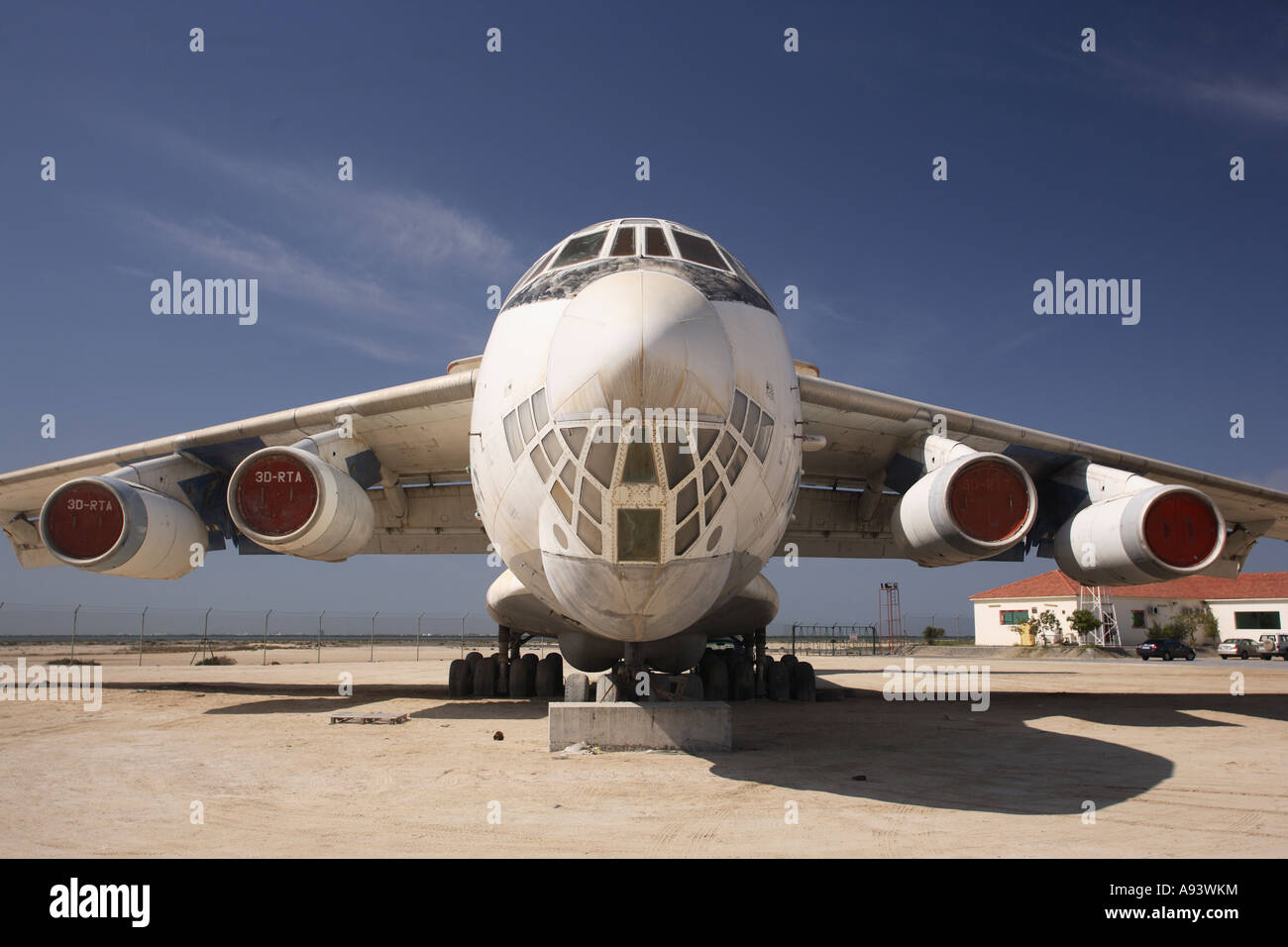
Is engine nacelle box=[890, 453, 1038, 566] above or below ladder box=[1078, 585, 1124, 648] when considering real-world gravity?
above

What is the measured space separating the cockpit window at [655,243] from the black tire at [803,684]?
8.50 m

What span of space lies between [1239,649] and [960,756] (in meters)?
37.2

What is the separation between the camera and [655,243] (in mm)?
6621

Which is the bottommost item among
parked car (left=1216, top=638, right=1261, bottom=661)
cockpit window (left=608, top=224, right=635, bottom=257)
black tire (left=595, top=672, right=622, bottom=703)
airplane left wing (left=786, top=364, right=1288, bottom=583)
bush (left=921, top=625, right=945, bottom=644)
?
bush (left=921, top=625, right=945, bottom=644)

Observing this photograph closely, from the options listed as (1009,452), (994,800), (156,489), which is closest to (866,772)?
(994,800)

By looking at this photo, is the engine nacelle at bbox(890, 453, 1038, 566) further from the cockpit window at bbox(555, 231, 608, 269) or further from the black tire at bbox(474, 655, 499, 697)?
the black tire at bbox(474, 655, 499, 697)

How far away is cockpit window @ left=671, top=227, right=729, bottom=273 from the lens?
21.8ft

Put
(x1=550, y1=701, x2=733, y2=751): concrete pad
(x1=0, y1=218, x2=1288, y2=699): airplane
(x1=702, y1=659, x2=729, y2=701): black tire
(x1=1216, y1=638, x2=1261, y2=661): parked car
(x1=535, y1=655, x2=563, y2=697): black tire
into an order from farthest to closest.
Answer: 1. (x1=1216, y1=638, x2=1261, y2=661): parked car
2. (x1=535, y1=655, x2=563, y2=697): black tire
3. (x1=702, y1=659, x2=729, y2=701): black tire
4. (x1=550, y1=701, x2=733, y2=751): concrete pad
5. (x1=0, y1=218, x2=1288, y2=699): airplane

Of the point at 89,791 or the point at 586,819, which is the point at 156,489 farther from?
the point at 586,819

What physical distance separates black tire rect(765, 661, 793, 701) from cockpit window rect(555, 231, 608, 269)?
8308 millimetres

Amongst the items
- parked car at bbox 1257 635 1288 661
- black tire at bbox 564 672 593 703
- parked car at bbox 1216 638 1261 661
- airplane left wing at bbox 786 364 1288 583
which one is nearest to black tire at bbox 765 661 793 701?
airplane left wing at bbox 786 364 1288 583

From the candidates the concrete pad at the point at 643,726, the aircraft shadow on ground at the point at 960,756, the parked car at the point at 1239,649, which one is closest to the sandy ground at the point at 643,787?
the aircraft shadow on ground at the point at 960,756

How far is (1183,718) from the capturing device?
11141 mm

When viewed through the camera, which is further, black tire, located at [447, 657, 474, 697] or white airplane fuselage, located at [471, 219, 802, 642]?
black tire, located at [447, 657, 474, 697]
